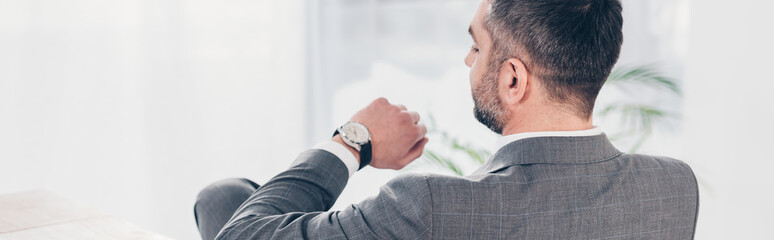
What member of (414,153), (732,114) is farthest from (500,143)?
(732,114)

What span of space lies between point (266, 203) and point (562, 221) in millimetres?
395

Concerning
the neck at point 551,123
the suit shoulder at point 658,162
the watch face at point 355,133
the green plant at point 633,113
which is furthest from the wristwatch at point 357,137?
the green plant at point 633,113

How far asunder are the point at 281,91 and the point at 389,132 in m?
2.36

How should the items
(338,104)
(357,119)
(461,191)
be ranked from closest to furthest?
(461,191) < (357,119) < (338,104)

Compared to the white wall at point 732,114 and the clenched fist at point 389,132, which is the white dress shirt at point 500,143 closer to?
the clenched fist at point 389,132

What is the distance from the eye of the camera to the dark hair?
90 centimetres

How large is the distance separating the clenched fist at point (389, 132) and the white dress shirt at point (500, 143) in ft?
0.04

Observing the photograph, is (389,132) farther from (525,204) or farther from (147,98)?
(147,98)

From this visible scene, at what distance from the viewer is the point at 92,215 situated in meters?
0.99

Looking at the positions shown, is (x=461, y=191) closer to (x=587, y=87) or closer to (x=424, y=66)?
(x=587, y=87)

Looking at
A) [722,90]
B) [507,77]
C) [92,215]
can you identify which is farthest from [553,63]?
[722,90]

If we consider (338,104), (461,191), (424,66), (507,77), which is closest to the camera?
(461,191)

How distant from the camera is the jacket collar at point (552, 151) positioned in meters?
0.88

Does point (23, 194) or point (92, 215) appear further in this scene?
point (23, 194)
